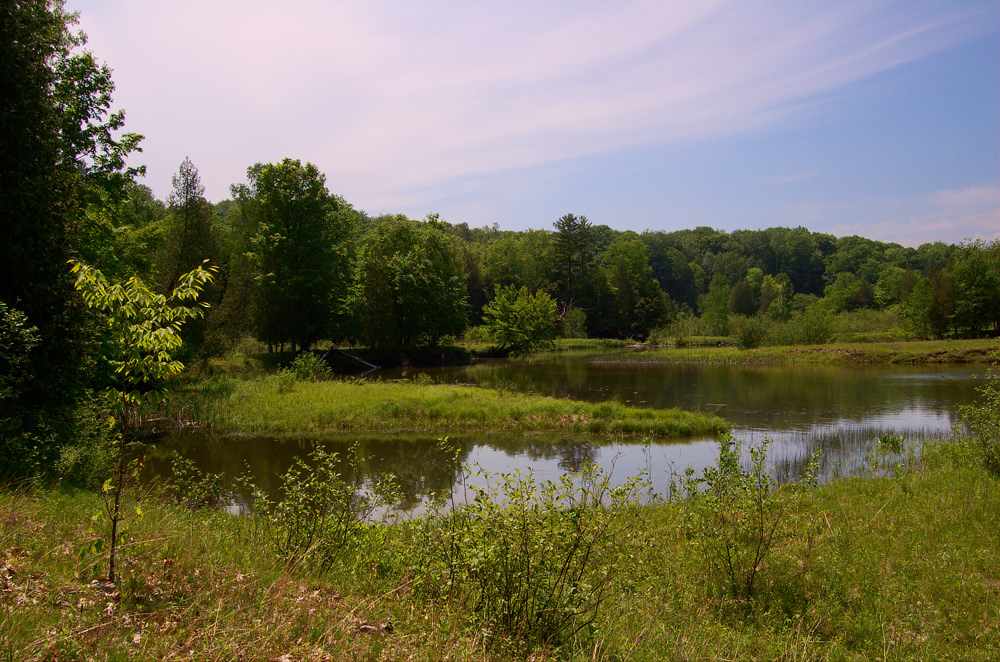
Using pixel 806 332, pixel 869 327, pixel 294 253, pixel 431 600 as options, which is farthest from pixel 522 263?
pixel 431 600

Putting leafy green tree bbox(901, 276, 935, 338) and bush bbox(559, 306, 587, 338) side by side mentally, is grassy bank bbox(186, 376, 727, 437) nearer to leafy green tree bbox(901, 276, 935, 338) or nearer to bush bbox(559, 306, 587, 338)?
leafy green tree bbox(901, 276, 935, 338)

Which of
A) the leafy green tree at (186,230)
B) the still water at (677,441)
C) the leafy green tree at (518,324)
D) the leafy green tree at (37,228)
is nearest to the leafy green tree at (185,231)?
the leafy green tree at (186,230)

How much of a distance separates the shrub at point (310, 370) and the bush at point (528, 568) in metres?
26.4

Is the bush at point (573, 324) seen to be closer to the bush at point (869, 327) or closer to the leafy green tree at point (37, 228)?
the bush at point (869, 327)

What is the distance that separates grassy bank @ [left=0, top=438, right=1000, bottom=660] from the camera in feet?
13.4

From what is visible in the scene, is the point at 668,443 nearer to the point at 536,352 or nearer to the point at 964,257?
the point at 536,352

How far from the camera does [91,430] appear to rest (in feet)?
42.3

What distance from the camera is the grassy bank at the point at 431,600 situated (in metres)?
4.08

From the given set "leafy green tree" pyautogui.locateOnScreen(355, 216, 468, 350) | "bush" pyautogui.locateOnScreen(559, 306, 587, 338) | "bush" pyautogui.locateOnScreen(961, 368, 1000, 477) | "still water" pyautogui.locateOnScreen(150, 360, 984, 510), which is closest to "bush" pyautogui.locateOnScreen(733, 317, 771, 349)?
"bush" pyautogui.locateOnScreen(559, 306, 587, 338)

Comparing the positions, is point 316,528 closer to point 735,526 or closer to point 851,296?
point 735,526

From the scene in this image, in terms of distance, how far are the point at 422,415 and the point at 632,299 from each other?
7087 centimetres

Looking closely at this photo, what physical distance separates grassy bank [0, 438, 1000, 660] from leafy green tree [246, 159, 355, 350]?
34.9m

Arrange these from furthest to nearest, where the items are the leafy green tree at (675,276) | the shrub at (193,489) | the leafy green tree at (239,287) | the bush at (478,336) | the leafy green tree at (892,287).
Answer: the leafy green tree at (675,276) < the leafy green tree at (892,287) < the bush at (478,336) < the leafy green tree at (239,287) < the shrub at (193,489)

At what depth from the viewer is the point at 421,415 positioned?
75.0ft
